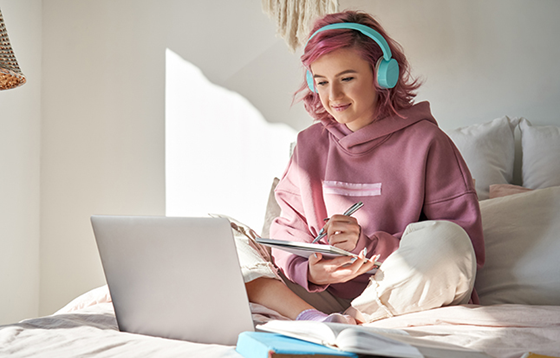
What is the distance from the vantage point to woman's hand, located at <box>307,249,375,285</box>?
42.5 inches

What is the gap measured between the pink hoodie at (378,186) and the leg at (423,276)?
0.48 feet

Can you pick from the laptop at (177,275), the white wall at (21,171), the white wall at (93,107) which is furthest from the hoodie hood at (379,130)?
the white wall at (21,171)

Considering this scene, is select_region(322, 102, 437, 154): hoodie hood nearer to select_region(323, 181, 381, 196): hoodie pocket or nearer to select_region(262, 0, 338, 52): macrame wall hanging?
select_region(323, 181, 381, 196): hoodie pocket

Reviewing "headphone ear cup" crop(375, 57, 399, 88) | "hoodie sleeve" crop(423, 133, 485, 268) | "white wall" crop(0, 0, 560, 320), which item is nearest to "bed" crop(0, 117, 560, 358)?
"hoodie sleeve" crop(423, 133, 485, 268)

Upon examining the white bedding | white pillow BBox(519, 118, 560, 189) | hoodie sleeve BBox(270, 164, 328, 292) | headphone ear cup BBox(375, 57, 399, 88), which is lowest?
the white bedding

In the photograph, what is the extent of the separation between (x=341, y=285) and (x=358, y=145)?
0.38 metres

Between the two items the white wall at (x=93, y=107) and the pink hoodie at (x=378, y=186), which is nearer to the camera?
the pink hoodie at (x=378, y=186)

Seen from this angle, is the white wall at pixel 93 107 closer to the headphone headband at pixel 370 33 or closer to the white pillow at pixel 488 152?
the white pillow at pixel 488 152

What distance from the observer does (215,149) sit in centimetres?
235

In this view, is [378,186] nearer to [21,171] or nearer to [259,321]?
[259,321]

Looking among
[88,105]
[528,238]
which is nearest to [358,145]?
[528,238]

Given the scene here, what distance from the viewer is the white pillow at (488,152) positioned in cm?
161

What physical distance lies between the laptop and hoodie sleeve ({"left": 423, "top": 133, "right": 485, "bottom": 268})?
24.9 inches

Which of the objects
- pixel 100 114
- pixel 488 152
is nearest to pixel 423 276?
pixel 488 152
